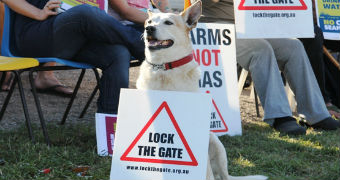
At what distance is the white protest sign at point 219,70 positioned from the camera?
12.3 ft

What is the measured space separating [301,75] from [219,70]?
0.77 meters

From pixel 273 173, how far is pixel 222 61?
1278 millimetres

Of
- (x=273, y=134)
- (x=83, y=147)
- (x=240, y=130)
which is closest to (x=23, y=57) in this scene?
(x=83, y=147)

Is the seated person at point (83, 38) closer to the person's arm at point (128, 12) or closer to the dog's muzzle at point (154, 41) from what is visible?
the person's arm at point (128, 12)

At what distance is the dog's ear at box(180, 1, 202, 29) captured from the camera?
2857mm

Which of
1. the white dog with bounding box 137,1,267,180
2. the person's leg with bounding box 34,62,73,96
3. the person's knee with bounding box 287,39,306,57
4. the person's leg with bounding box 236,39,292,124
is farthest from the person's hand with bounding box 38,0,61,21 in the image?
the person's knee with bounding box 287,39,306,57

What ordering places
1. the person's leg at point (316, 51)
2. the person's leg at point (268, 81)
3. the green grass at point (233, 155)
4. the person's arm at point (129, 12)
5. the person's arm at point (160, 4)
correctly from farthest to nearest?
the person's leg at point (316, 51) → the person's leg at point (268, 81) → the person's arm at point (160, 4) → the person's arm at point (129, 12) → the green grass at point (233, 155)

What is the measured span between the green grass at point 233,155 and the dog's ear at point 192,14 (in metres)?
0.92

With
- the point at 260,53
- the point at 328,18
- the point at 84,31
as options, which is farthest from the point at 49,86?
the point at 328,18

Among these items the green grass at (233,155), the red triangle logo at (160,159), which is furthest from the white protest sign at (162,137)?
the green grass at (233,155)

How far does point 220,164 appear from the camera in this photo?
8.19ft

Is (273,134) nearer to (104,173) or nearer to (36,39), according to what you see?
(104,173)

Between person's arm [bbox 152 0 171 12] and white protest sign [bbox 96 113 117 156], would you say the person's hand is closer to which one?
white protest sign [bbox 96 113 117 156]

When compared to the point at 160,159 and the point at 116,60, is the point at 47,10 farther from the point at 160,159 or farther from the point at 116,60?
the point at 160,159
